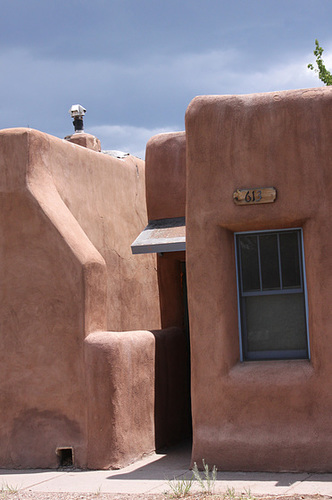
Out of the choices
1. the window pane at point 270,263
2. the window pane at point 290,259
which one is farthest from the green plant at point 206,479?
the window pane at point 290,259

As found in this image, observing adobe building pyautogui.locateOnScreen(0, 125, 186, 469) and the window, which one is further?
adobe building pyautogui.locateOnScreen(0, 125, 186, 469)

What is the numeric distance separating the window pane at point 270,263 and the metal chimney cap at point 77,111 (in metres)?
8.87

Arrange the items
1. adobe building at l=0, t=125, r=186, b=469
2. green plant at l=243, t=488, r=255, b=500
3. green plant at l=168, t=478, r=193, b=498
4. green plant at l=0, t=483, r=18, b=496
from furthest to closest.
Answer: adobe building at l=0, t=125, r=186, b=469, green plant at l=0, t=483, r=18, b=496, green plant at l=168, t=478, r=193, b=498, green plant at l=243, t=488, r=255, b=500

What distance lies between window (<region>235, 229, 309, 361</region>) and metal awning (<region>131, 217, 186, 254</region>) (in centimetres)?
162

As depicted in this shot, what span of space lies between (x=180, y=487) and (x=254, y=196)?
3.27 meters

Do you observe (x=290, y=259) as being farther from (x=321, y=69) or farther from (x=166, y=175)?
(x=321, y=69)

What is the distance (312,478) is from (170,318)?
14.7 feet

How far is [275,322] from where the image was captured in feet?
27.0

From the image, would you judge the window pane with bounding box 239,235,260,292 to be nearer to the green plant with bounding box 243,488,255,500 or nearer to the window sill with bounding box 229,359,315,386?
the window sill with bounding box 229,359,315,386

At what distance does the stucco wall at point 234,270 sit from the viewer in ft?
25.7

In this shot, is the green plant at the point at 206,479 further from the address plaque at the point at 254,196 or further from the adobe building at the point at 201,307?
the address plaque at the point at 254,196

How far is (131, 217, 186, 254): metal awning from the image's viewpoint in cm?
997

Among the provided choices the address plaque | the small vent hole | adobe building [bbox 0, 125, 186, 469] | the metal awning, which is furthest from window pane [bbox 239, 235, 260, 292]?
the small vent hole

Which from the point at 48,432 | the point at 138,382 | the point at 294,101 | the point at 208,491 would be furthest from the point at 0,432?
the point at 294,101
